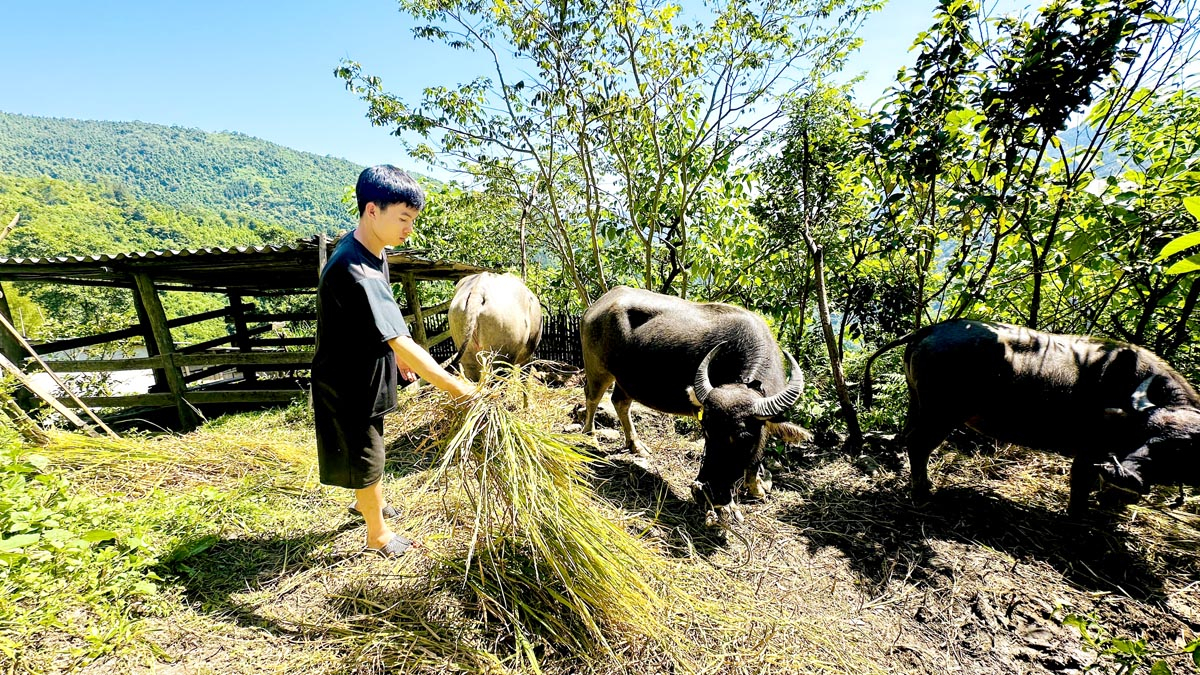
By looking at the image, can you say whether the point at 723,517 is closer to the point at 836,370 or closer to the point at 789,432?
the point at 789,432

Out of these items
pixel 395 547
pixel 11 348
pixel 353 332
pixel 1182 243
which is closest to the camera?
pixel 1182 243

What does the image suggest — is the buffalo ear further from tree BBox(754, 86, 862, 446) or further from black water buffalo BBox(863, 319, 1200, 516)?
tree BBox(754, 86, 862, 446)

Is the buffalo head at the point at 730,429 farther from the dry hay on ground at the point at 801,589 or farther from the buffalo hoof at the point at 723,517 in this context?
the dry hay on ground at the point at 801,589

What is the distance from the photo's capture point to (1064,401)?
10.2 ft

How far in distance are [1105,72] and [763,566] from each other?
4100 mm

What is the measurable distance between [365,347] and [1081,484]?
15.9 ft

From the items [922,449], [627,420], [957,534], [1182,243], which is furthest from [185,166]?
[1182,243]

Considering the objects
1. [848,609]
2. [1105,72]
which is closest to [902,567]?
[848,609]

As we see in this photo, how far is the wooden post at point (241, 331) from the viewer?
9.03 m

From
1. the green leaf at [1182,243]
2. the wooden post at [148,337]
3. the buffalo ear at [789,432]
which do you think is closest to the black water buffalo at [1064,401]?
the buffalo ear at [789,432]

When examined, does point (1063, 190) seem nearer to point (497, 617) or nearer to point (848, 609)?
point (848, 609)

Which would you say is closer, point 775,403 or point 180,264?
point 775,403

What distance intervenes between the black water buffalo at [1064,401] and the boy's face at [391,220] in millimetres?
3772

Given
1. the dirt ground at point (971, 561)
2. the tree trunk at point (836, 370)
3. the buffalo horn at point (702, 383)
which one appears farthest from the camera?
the tree trunk at point (836, 370)
